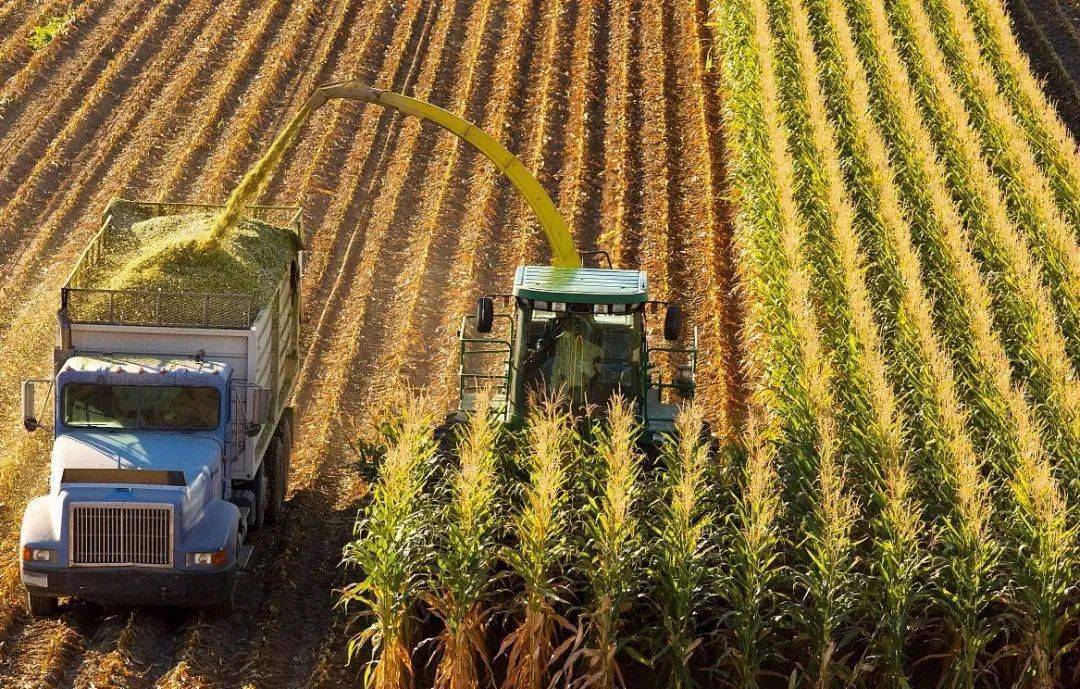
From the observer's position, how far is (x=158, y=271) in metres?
15.0

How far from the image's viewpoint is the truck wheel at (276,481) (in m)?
15.8

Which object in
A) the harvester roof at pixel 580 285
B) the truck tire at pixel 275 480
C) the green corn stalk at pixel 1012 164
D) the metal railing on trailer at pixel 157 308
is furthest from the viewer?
the green corn stalk at pixel 1012 164

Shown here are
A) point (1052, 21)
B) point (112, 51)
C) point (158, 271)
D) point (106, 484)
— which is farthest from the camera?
point (1052, 21)

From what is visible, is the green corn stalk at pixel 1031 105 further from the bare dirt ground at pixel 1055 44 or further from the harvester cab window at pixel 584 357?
the harvester cab window at pixel 584 357

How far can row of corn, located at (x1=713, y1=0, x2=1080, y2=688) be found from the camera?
1205 centimetres

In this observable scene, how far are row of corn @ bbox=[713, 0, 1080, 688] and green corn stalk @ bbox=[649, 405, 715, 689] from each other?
0.39 m

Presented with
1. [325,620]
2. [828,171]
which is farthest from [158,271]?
[828,171]

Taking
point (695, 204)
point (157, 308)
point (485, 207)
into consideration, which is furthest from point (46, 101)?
point (157, 308)

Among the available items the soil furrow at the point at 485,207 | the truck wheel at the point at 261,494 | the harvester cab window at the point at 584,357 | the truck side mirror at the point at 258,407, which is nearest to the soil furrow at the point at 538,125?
the soil furrow at the point at 485,207

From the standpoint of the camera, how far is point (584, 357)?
1446 centimetres

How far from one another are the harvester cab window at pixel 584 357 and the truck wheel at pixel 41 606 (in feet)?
15.2

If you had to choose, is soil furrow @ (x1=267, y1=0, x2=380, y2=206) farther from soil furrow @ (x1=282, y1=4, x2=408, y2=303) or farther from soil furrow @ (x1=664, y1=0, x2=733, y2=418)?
soil furrow @ (x1=664, y1=0, x2=733, y2=418)

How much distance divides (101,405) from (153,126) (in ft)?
44.9

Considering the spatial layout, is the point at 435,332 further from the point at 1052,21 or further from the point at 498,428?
the point at 1052,21
